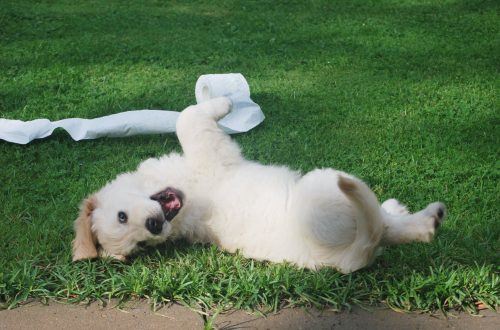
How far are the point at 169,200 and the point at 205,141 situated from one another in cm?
44

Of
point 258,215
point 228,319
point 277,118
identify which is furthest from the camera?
point 277,118

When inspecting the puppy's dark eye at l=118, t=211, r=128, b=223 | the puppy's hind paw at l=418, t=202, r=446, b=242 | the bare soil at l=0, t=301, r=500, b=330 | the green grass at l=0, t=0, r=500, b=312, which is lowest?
the bare soil at l=0, t=301, r=500, b=330

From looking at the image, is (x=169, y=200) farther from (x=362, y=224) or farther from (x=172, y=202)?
(x=362, y=224)

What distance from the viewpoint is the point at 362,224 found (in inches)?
121

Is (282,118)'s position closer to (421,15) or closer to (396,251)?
(396,251)

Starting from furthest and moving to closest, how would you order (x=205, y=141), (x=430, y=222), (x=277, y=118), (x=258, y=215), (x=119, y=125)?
(x=277, y=118), (x=119, y=125), (x=205, y=141), (x=258, y=215), (x=430, y=222)

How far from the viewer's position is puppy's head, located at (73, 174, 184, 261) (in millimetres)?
3551

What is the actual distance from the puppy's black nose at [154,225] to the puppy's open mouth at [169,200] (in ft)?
0.35

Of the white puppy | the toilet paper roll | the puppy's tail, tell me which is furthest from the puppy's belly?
the toilet paper roll

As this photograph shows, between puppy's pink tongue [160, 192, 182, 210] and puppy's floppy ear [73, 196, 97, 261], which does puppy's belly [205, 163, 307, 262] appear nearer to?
puppy's pink tongue [160, 192, 182, 210]

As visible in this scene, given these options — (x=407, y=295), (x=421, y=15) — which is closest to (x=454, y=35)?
(x=421, y=15)

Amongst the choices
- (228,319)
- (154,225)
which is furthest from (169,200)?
(228,319)

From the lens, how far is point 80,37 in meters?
7.81

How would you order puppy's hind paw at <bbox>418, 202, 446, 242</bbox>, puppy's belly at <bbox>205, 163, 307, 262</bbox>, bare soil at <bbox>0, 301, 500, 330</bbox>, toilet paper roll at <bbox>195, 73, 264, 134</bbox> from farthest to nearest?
toilet paper roll at <bbox>195, 73, 264, 134</bbox> → puppy's belly at <bbox>205, 163, 307, 262</bbox> → bare soil at <bbox>0, 301, 500, 330</bbox> → puppy's hind paw at <bbox>418, 202, 446, 242</bbox>
